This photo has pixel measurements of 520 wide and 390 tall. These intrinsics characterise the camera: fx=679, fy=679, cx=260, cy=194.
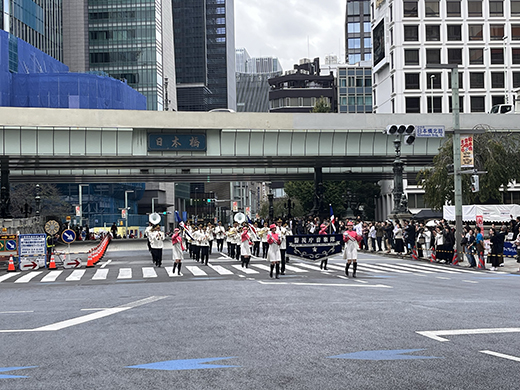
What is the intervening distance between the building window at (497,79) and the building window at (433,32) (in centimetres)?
823

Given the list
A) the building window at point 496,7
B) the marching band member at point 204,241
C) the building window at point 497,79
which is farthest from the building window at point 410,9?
the marching band member at point 204,241

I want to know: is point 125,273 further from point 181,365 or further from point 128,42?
point 128,42

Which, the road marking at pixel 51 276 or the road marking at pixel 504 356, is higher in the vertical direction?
the road marking at pixel 504 356

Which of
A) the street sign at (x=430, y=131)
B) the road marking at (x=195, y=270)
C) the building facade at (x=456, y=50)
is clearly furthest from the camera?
the building facade at (x=456, y=50)

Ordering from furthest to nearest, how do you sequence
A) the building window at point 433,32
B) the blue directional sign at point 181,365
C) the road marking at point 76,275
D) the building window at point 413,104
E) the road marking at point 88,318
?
Answer: the building window at point 413,104, the building window at point 433,32, the road marking at point 76,275, the road marking at point 88,318, the blue directional sign at point 181,365

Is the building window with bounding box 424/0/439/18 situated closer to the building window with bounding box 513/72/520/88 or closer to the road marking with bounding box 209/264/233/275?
the building window with bounding box 513/72/520/88

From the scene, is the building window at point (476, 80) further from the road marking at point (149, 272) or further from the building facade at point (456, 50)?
the road marking at point (149, 272)

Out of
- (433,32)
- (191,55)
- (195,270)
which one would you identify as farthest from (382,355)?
(191,55)

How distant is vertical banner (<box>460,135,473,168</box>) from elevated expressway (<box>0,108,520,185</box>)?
49.6 feet

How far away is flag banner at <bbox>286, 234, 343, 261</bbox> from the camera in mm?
27359

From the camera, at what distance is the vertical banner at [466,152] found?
3081 cm

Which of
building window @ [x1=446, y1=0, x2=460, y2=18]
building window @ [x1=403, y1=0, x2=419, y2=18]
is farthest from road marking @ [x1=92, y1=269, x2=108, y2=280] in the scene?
building window @ [x1=446, y1=0, x2=460, y2=18]

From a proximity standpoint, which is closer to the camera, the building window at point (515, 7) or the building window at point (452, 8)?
the building window at point (515, 7)

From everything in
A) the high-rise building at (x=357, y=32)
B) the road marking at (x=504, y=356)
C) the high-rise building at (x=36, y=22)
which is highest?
the high-rise building at (x=357, y=32)
